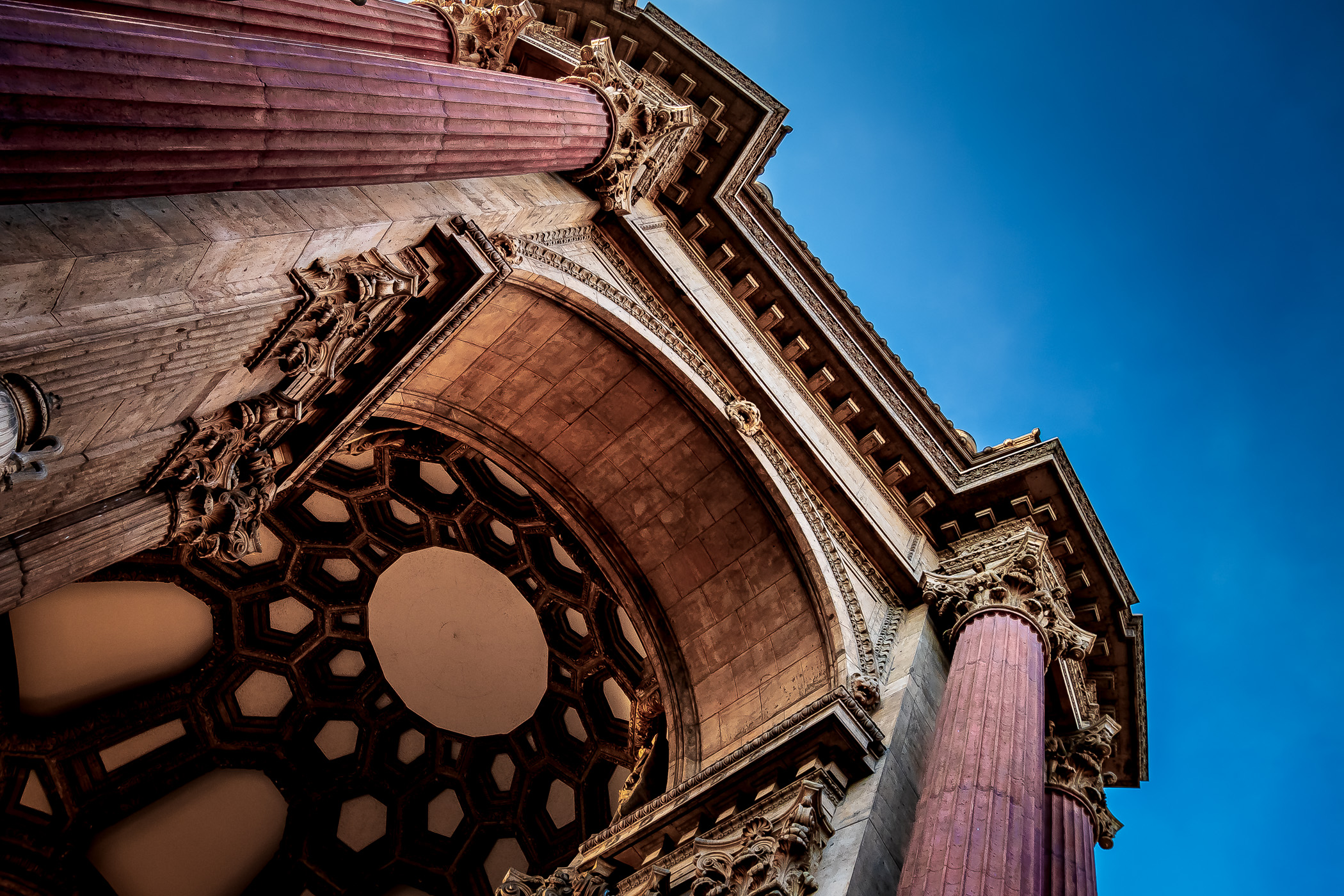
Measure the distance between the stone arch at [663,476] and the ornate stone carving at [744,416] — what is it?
5.2 inches

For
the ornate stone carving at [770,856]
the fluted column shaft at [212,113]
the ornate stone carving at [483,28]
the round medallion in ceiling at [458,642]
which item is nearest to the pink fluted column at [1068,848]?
the ornate stone carving at [770,856]

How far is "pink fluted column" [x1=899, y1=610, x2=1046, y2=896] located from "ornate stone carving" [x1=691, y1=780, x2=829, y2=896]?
0.89 m

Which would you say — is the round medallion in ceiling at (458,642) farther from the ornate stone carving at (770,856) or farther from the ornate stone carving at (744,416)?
the ornate stone carving at (770,856)

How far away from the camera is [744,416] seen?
12680 millimetres

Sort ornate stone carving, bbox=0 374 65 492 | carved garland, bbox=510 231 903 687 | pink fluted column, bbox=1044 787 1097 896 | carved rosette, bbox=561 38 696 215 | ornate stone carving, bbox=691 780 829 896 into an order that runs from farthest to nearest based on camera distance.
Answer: carved garland, bbox=510 231 903 687 < carved rosette, bbox=561 38 696 215 < pink fluted column, bbox=1044 787 1097 896 < ornate stone carving, bbox=691 780 829 896 < ornate stone carving, bbox=0 374 65 492

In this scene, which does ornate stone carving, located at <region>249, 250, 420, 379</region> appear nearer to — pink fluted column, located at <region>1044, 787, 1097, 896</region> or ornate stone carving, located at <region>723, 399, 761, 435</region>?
ornate stone carving, located at <region>723, 399, 761, 435</region>

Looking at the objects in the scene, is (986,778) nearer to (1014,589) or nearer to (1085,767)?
(1014,589)

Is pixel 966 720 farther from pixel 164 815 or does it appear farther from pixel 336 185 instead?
pixel 164 815

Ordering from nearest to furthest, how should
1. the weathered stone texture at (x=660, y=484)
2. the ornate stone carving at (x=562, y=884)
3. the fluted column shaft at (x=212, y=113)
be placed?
the fluted column shaft at (x=212, y=113), the ornate stone carving at (x=562, y=884), the weathered stone texture at (x=660, y=484)

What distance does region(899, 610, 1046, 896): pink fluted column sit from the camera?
7.50 m

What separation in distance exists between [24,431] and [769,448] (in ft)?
30.6

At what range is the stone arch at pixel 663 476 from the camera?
38.9 ft

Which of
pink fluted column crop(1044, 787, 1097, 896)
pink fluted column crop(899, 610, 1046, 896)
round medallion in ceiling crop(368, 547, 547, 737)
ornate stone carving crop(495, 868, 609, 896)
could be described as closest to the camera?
pink fluted column crop(899, 610, 1046, 896)

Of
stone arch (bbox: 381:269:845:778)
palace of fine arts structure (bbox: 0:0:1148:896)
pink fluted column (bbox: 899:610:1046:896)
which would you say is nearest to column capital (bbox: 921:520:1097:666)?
palace of fine arts structure (bbox: 0:0:1148:896)
